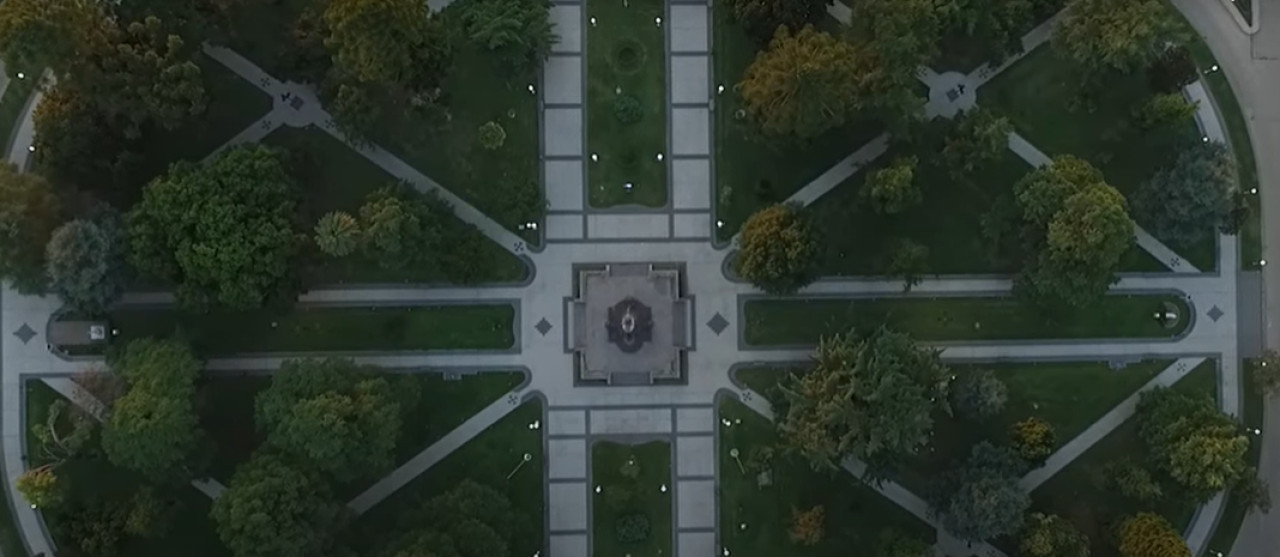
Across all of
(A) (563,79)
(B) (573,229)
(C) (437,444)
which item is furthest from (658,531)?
(A) (563,79)

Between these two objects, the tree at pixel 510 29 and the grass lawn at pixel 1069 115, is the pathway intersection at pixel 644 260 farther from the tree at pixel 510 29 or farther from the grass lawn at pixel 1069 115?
the tree at pixel 510 29

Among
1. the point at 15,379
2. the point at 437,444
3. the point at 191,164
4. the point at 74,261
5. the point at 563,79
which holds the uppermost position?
the point at 563,79

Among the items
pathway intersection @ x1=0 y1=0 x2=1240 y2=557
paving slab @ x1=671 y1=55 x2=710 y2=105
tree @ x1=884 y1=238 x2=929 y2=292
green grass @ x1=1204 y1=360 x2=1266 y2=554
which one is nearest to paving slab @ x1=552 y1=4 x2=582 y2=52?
pathway intersection @ x1=0 y1=0 x2=1240 y2=557

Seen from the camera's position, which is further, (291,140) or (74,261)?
(291,140)

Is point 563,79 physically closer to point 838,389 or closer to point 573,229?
point 573,229

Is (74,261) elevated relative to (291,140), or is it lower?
lower

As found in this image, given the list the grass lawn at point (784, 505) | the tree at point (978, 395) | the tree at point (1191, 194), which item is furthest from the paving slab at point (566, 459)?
the tree at point (1191, 194)
